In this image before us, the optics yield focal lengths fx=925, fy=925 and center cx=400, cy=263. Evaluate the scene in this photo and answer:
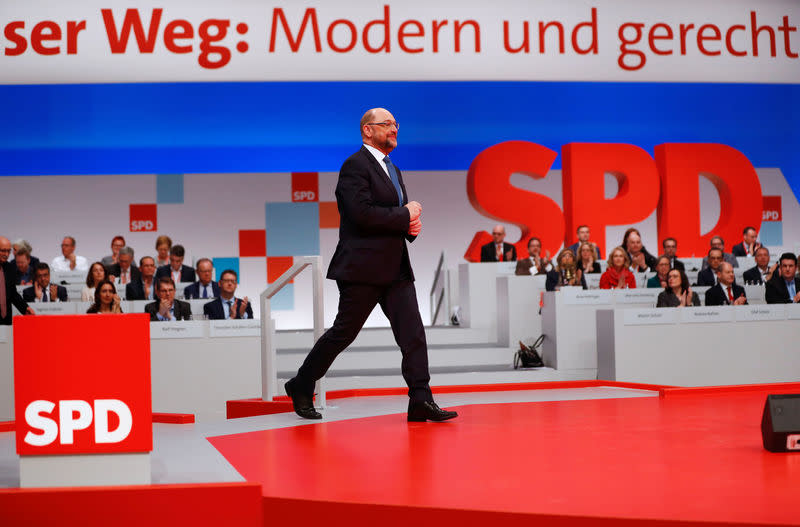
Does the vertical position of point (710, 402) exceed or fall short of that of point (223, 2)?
it falls short

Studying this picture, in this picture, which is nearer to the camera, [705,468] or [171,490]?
[171,490]

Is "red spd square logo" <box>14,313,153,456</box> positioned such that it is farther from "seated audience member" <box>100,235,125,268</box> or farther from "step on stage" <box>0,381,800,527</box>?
"seated audience member" <box>100,235,125,268</box>

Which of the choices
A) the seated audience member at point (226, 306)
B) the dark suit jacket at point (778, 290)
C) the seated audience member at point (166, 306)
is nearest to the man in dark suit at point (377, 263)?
the seated audience member at point (166, 306)

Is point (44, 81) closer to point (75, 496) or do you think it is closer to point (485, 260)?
point (485, 260)

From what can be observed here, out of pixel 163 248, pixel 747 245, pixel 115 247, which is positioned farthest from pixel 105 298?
pixel 747 245

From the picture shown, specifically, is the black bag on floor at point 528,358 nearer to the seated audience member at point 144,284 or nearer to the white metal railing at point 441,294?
the white metal railing at point 441,294

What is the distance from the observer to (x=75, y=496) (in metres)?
2.00

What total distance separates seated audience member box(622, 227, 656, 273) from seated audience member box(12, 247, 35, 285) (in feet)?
17.6

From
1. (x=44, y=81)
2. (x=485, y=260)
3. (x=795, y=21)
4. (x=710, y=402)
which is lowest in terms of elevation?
(x=710, y=402)

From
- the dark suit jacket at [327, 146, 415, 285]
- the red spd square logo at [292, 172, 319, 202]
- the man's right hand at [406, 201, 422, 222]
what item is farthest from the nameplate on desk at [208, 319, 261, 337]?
the red spd square logo at [292, 172, 319, 202]

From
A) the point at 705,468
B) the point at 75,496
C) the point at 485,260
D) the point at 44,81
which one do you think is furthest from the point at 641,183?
the point at 75,496

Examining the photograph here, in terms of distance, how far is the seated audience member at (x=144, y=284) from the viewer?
7.53 metres

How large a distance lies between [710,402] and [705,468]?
5.25 feet

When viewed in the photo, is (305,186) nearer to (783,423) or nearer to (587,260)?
(587,260)
